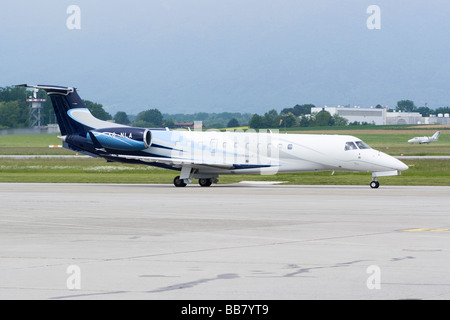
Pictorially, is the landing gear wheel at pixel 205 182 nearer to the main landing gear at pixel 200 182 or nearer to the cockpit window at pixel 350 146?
the main landing gear at pixel 200 182

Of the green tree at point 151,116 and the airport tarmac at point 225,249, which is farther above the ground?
the green tree at point 151,116

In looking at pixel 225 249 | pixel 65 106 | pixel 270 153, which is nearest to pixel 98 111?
pixel 65 106

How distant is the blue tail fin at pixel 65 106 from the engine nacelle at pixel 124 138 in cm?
195

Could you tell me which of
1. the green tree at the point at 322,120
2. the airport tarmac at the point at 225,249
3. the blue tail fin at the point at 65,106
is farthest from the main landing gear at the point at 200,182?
the green tree at the point at 322,120

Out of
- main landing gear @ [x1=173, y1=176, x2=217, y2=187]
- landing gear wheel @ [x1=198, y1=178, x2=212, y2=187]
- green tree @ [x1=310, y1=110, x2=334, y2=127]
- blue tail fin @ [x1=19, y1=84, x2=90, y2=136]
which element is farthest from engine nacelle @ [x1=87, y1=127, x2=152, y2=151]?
green tree @ [x1=310, y1=110, x2=334, y2=127]

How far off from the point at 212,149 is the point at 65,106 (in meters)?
9.75

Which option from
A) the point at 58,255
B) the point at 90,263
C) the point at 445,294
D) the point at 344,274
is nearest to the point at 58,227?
the point at 58,255

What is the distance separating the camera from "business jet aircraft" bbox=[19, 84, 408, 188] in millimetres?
42406

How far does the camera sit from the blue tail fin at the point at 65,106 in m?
47.0

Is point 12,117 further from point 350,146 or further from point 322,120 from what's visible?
point 350,146

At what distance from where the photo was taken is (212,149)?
44188mm

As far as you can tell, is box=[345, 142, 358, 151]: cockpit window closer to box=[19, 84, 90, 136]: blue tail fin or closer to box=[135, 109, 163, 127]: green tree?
box=[19, 84, 90, 136]: blue tail fin

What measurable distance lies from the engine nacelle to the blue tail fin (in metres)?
1.95
